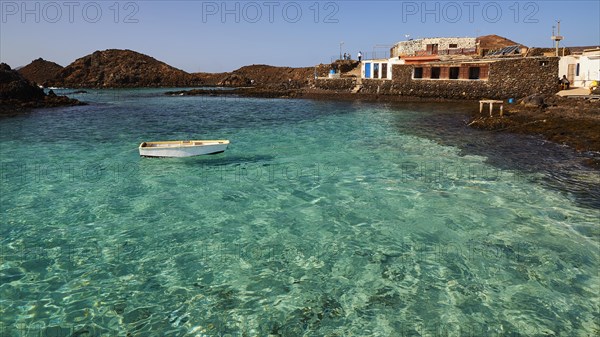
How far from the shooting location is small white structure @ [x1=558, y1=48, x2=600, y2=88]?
36884 millimetres

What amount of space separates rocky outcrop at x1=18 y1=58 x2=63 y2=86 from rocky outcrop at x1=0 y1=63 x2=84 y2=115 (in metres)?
91.3

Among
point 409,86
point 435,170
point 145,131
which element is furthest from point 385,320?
point 409,86

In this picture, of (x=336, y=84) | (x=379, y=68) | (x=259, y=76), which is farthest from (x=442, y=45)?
(x=259, y=76)

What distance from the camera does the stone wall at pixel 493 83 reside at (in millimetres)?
43156

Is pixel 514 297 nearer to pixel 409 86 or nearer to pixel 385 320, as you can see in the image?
pixel 385 320

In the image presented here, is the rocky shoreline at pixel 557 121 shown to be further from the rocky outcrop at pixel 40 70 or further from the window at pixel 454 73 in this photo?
the rocky outcrop at pixel 40 70

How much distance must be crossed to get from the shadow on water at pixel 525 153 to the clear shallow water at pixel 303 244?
0.52ft

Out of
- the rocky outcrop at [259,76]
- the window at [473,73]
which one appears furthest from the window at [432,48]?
the rocky outcrop at [259,76]

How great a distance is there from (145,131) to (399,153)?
2037cm

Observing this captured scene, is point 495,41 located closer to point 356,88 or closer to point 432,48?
point 432,48

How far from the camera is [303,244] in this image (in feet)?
34.9

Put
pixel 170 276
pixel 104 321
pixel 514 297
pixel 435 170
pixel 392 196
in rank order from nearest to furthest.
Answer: pixel 104 321
pixel 514 297
pixel 170 276
pixel 392 196
pixel 435 170

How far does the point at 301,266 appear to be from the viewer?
9.46m

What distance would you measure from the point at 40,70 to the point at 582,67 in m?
150
